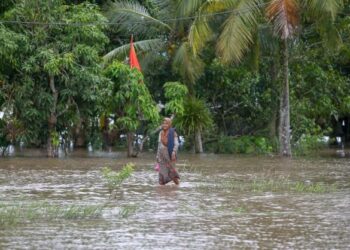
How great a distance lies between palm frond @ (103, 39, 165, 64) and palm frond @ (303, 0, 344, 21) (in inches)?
245

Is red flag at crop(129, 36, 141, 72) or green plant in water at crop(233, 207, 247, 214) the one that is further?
red flag at crop(129, 36, 141, 72)

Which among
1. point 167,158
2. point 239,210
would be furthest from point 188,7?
point 239,210

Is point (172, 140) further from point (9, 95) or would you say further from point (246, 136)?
point (246, 136)

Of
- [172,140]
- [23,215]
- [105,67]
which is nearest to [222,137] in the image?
[105,67]

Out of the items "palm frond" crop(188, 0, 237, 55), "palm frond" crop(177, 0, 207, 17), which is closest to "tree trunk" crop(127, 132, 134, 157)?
"palm frond" crop(188, 0, 237, 55)

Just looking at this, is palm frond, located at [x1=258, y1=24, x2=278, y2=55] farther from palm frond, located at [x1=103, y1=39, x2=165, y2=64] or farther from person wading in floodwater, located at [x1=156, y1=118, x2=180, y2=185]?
person wading in floodwater, located at [x1=156, y1=118, x2=180, y2=185]

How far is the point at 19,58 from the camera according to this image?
2428 cm

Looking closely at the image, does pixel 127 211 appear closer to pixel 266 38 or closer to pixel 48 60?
pixel 48 60

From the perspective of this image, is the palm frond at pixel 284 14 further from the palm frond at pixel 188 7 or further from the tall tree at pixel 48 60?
the tall tree at pixel 48 60

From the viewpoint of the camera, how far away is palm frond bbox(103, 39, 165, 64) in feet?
89.9

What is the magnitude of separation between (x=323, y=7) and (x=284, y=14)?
114 centimetres

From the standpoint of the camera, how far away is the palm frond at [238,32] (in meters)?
23.0

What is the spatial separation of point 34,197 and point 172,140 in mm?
3585

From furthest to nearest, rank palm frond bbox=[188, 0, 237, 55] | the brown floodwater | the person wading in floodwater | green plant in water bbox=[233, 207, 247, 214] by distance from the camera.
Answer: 1. palm frond bbox=[188, 0, 237, 55]
2. the person wading in floodwater
3. green plant in water bbox=[233, 207, 247, 214]
4. the brown floodwater
